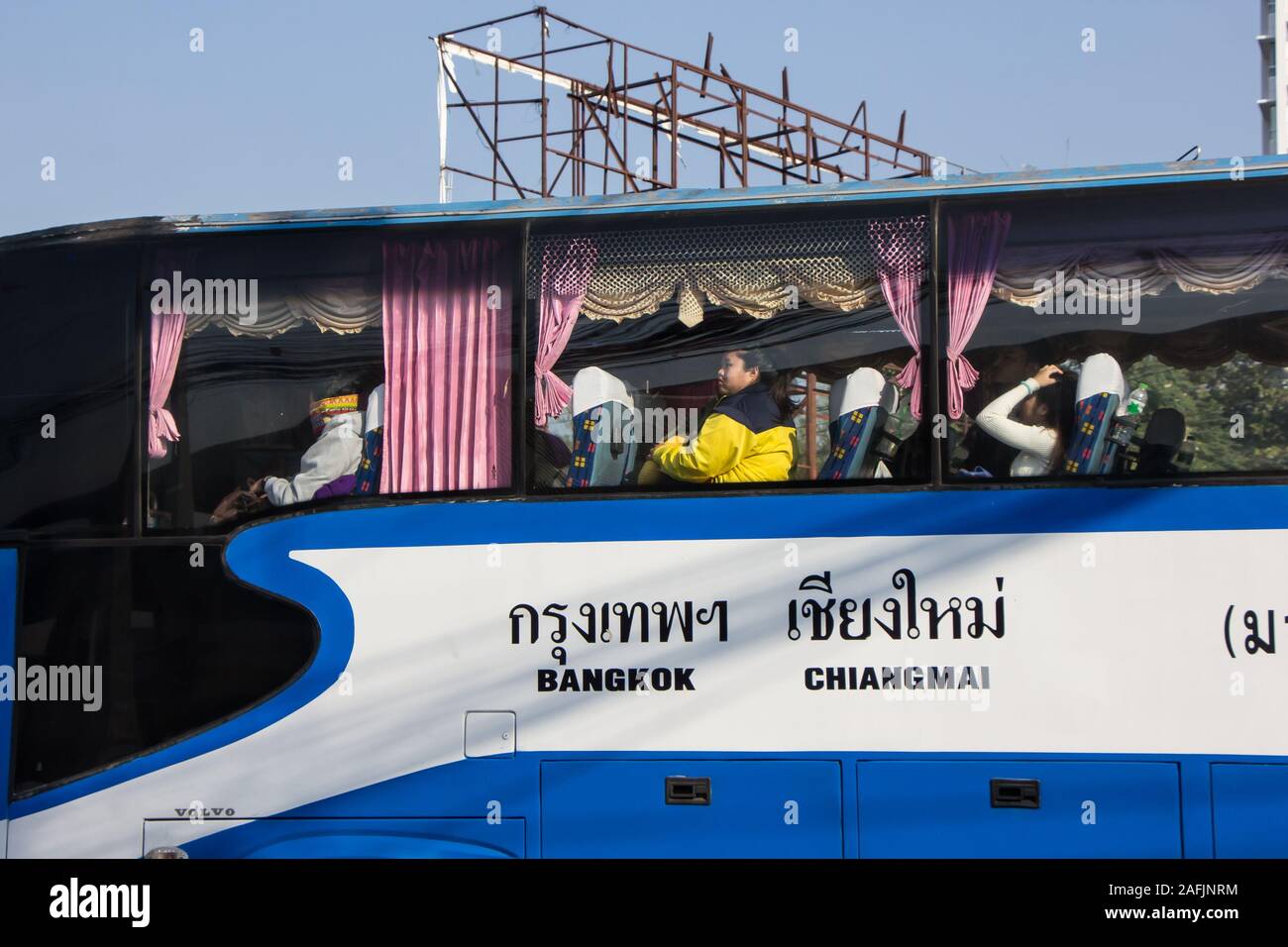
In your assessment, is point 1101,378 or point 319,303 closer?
point 1101,378

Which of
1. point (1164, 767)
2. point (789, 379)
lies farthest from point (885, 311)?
point (1164, 767)

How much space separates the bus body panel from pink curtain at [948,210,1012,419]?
1.61ft

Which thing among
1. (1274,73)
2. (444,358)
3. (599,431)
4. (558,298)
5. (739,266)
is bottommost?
(599,431)

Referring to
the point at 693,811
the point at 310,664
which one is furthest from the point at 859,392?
the point at 310,664

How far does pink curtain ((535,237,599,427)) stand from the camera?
190 inches

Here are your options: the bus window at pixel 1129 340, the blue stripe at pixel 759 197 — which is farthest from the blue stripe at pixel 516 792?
the blue stripe at pixel 759 197

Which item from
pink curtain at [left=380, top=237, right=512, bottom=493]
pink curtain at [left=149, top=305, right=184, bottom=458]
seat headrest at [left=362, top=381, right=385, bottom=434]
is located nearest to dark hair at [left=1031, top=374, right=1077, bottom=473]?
pink curtain at [left=380, top=237, right=512, bottom=493]

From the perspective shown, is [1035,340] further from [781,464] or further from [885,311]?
[781,464]

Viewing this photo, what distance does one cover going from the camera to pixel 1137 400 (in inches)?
177

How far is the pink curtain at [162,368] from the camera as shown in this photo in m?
4.93

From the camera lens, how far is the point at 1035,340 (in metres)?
4.60

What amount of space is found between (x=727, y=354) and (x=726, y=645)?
1.21 meters

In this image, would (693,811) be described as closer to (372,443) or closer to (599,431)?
(599,431)

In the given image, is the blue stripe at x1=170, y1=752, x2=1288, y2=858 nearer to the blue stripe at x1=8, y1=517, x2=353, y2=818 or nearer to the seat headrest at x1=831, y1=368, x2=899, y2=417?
the blue stripe at x1=8, y1=517, x2=353, y2=818
